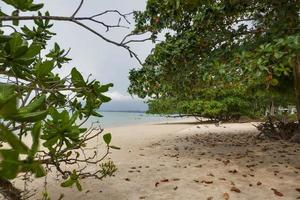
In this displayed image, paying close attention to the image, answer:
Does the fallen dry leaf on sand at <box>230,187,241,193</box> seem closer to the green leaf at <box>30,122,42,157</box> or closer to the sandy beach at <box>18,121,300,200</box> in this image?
the sandy beach at <box>18,121,300,200</box>

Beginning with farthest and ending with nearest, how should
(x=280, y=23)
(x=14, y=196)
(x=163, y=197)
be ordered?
(x=280, y=23) → (x=163, y=197) → (x=14, y=196)

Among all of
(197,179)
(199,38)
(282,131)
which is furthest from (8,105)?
(282,131)

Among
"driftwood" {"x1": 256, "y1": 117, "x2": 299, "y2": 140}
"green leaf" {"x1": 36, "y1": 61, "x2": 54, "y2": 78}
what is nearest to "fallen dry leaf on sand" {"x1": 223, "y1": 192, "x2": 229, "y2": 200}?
"green leaf" {"x1": 36, "y1": 61, "x2": 54, "y2": 78}

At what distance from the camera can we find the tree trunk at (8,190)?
1.11 metres

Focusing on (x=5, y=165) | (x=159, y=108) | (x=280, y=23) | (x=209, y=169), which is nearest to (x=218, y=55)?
(x=280, y=23)

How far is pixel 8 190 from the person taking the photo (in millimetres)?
1130

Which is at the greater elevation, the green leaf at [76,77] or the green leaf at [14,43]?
the green leaf at [14,43]

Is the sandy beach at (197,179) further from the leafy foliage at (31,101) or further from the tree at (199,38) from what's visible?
the leafy foliage at (31,101)

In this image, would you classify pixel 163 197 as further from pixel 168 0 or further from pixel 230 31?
pixel 230 31

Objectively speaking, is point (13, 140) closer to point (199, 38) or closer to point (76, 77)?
point (76, 77)

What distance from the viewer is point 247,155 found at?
8.50 meters

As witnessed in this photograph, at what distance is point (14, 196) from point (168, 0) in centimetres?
620

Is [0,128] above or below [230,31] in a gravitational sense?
below

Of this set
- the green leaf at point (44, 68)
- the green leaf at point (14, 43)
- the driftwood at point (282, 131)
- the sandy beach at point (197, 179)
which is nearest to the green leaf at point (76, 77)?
the green leaf at point (44, 68)
